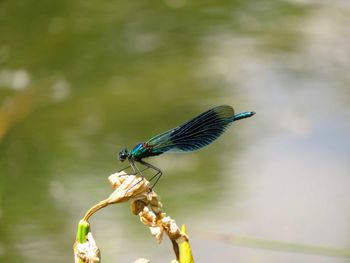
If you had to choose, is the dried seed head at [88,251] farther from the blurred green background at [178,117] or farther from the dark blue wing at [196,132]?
the blurred green background at [178,117]

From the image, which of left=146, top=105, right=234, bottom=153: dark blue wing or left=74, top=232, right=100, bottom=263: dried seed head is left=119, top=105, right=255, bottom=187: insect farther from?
left=74, top=232, right=100, bottom=263: dried seed head

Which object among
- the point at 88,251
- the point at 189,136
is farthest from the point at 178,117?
the point at 88,251

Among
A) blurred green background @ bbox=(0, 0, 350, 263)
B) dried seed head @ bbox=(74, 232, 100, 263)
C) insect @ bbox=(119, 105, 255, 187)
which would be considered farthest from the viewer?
blurred green background @ bbox=(0, 0, 350, 263)

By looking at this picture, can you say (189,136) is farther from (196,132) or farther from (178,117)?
(178,117)

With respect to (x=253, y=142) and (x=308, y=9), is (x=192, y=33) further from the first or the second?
(x=253, y=142)

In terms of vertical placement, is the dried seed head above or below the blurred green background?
below

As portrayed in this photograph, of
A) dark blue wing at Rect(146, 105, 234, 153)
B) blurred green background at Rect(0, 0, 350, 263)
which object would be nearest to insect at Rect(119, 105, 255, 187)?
dark blue wing at Rect(146, 105, 234, 153)
